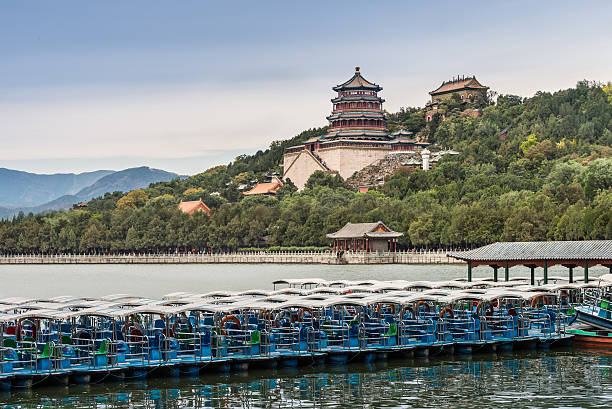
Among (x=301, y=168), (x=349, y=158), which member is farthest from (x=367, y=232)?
(x=301, y=168)

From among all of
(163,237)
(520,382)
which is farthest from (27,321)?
(163,237)

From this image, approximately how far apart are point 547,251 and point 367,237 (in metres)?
68.0

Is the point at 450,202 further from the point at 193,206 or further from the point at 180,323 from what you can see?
the point at 180,323

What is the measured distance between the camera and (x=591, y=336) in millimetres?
37656

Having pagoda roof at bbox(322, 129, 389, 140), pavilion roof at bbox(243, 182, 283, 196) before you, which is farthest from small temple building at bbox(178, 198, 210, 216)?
pagoda roof at bbox(322, 129, 389, 140)

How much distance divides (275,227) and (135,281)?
1681 inches

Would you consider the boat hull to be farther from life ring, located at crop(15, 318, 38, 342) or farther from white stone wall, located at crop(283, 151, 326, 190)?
white stone wall, located at crop(283, 151, 326, 190)

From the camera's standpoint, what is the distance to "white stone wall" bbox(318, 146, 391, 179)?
169m

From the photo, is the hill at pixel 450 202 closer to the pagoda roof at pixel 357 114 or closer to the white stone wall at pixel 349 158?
the white stone wall at pixel 349 158

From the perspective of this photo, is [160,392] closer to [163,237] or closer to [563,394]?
[563,394]

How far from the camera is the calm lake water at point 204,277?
8156 cm

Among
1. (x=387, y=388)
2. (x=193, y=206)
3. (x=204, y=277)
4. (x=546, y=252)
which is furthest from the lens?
(x=193, y=206)

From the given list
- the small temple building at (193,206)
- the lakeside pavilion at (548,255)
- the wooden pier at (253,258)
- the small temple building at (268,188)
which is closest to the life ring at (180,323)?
the lakeside pavilion at (548,255)

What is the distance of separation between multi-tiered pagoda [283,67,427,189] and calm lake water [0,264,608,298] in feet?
161
